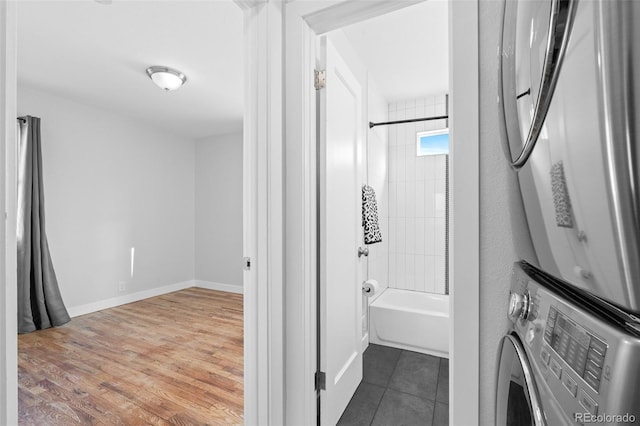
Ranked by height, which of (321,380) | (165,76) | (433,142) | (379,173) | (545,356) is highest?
(165,76)

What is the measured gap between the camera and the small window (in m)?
3.47

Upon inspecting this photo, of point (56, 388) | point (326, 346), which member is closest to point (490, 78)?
point (326, 346)

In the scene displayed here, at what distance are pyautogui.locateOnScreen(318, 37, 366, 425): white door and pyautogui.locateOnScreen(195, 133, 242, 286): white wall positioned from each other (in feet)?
10.7

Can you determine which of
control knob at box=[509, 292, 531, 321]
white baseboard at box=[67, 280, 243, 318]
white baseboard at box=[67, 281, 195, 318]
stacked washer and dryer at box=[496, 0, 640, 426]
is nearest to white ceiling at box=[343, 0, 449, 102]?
stacked washer and dryer at box=[496, 0, 640, 426]

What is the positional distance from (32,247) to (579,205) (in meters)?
4.31

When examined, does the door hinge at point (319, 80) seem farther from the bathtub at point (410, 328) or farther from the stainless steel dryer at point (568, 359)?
the bathtub at point (410, 328)

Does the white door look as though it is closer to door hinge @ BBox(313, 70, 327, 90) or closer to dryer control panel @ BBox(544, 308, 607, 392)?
door hinge @ BBox(313, 70, 327, 90)

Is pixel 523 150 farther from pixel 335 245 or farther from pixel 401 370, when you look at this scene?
pixel 401 370

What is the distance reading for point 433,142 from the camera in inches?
140

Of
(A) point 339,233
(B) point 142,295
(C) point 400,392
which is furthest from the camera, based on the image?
(B) point 142,295

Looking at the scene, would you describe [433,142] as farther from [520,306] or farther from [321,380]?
[520,306]

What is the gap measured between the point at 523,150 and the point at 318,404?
1487 millimetres

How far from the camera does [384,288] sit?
3527 millimetres

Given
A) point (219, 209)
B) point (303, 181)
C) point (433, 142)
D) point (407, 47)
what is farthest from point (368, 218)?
point (219, 209)
